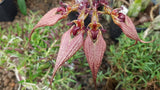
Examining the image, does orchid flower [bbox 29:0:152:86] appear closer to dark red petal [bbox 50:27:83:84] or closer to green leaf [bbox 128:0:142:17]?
dark red petal [bbox 50:27:83:84]

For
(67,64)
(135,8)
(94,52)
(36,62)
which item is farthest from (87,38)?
(135,8)

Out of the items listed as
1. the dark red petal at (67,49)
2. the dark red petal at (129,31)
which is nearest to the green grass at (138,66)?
the dark red petal at (129,31)

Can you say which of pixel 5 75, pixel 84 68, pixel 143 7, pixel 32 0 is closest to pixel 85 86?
pixel 84 68

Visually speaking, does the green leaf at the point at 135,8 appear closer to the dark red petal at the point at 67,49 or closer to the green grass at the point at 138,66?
the green grass at the point at 138,66

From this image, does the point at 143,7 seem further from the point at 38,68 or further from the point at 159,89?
the point at 38,68

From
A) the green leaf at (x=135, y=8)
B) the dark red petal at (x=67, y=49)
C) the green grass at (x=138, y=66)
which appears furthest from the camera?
the green leaf at (x=135, y=8)

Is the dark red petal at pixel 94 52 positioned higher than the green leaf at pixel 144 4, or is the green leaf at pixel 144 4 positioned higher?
the green leaf at pixel 144 4

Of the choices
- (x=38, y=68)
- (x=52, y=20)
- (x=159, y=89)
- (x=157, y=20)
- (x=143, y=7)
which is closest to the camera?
(x=52, y=20)
